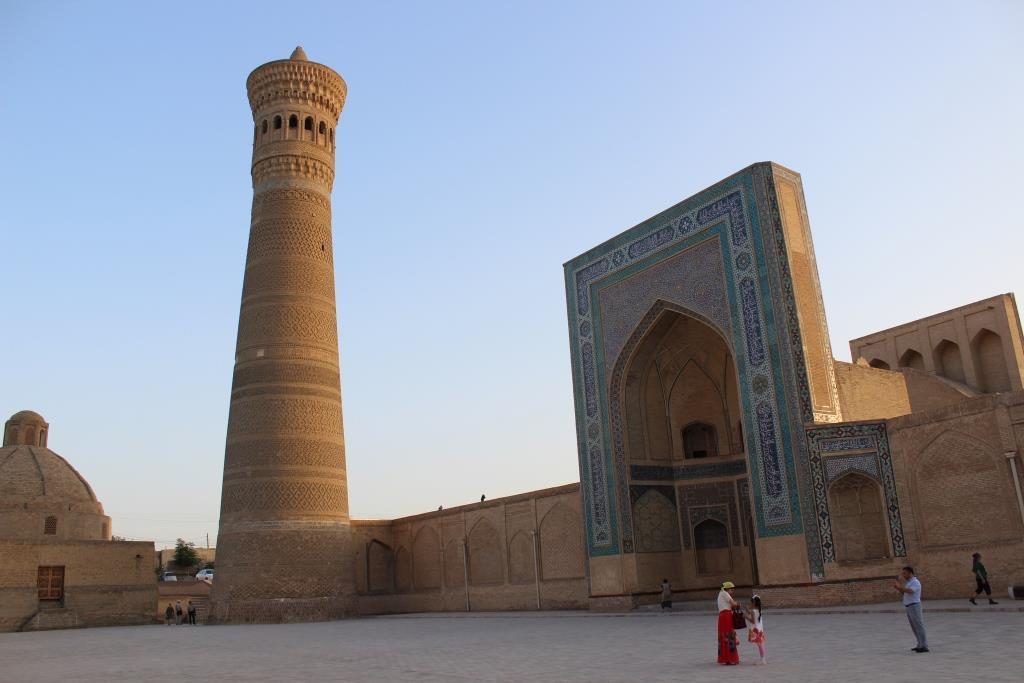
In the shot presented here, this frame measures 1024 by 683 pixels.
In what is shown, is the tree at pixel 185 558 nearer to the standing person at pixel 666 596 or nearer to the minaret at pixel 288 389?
the minaret at pixel 288 389

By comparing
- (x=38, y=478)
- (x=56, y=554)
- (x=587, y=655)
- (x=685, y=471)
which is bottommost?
(x=587, y=655)

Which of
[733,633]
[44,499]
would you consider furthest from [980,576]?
[44,499]

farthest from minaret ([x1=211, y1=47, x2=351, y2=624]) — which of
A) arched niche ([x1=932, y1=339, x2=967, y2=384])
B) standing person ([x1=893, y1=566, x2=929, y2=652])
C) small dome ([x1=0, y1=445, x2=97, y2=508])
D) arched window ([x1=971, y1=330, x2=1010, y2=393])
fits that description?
arched window ([x1=971, y1=330, x2=1010, y2=393])

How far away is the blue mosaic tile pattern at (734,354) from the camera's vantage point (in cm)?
987

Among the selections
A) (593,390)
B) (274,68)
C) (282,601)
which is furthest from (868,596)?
(274,68)

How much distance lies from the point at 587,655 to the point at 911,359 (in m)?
13.7

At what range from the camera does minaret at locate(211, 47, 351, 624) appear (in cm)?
1443

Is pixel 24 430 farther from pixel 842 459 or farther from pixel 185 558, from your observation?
pixel 842 459

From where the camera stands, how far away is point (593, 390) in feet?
41.5

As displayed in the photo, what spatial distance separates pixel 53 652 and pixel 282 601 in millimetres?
5654

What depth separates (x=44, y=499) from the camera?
19.8m

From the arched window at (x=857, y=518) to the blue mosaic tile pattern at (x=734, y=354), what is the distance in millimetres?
397

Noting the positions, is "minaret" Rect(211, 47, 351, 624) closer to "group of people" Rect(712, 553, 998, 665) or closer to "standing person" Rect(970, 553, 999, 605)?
"standing person" Rect(970, 553, 999, 605)

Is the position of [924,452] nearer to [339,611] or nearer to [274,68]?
[339,611]
